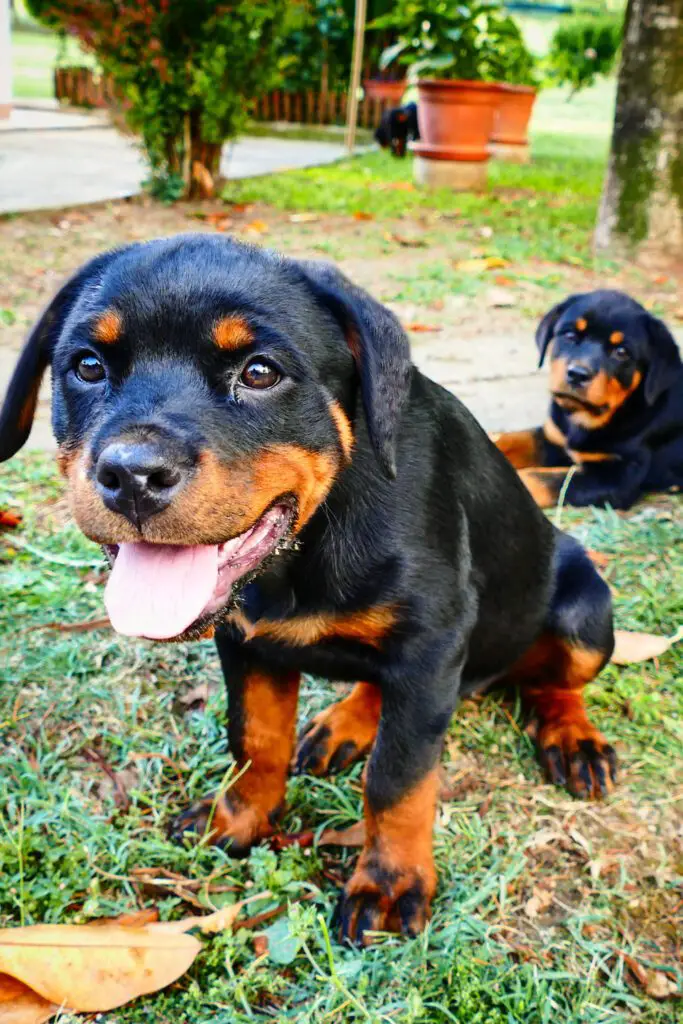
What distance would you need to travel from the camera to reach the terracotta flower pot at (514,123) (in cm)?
1399

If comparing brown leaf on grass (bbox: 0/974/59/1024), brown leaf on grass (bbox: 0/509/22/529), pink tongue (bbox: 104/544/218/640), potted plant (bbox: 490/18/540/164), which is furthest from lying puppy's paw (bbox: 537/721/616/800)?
potted plant (bbox: 490/18/540/164)

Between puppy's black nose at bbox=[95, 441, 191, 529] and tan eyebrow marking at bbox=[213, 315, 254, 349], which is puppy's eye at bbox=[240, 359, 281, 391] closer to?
tan eyebrow marking at bbox=[213, 315, 254, 349]

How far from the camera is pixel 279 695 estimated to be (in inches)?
94.0

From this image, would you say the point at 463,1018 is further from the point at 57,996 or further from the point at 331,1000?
the point at 57,996

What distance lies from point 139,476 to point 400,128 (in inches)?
564

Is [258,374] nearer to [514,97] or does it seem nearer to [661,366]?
[661,366]

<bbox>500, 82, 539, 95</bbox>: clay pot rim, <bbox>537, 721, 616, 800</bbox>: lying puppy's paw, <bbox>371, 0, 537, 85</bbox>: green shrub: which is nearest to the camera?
<bbox>537, 721, 616, 800</bbox>: lying puppy's paw

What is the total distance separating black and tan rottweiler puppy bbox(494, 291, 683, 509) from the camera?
4.56 meters

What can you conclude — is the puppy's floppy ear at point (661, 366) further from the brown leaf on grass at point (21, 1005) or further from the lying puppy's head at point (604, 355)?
the brown leaf on grass at point (21, 1005)

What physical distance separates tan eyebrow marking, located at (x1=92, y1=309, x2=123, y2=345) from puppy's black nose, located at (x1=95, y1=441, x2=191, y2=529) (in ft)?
0.96

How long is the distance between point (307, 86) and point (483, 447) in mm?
17005

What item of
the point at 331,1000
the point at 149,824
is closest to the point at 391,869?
the point at 331,1000

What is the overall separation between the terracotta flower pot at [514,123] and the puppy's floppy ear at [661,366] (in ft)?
32.5

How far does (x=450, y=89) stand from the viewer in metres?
10.7
